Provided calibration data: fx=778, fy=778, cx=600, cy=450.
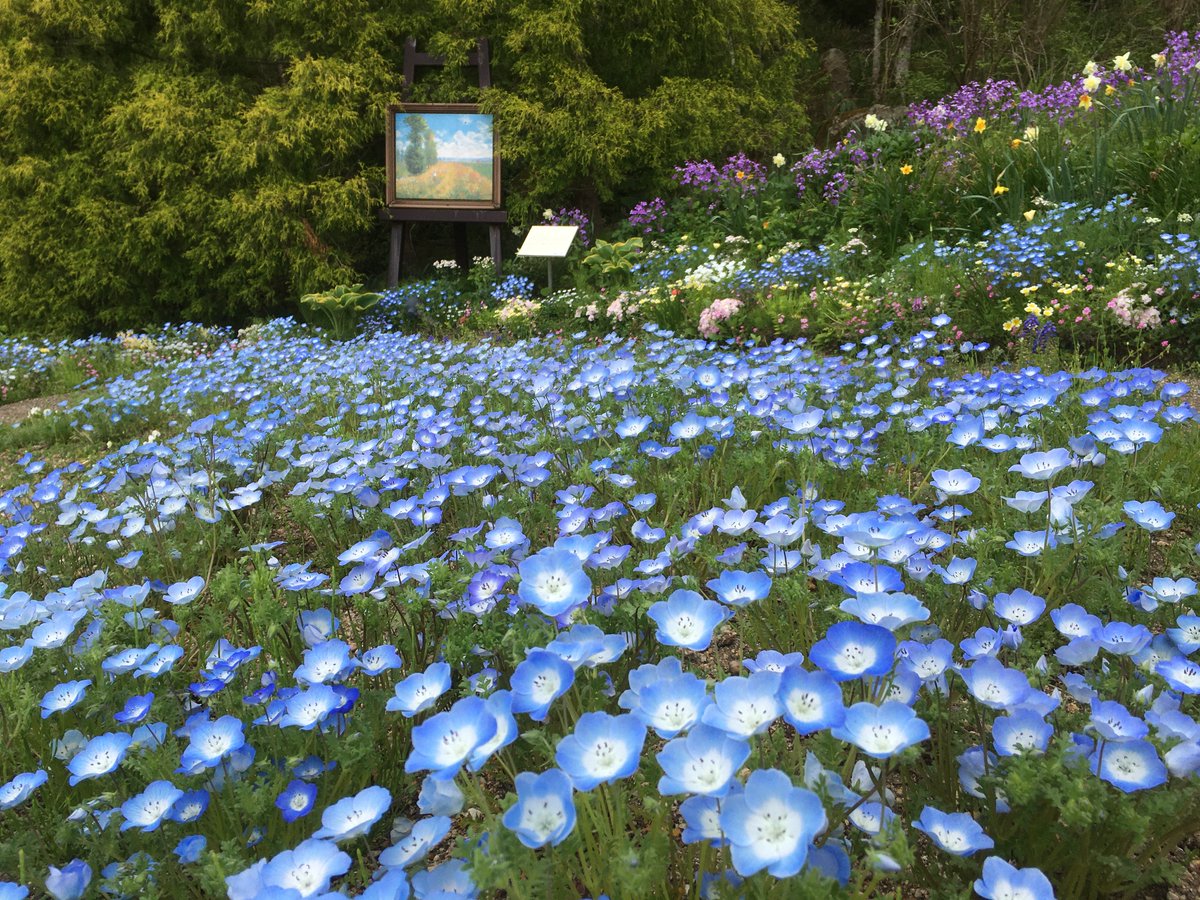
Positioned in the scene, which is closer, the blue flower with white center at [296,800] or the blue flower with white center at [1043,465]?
the blue flower with white center at [296,800]

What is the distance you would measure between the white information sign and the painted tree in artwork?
2141 millimetres

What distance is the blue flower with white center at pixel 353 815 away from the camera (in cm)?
99

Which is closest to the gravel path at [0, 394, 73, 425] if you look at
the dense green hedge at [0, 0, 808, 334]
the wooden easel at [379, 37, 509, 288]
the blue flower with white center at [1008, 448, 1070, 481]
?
the dense green hedge at [0, 0, 808, 334]

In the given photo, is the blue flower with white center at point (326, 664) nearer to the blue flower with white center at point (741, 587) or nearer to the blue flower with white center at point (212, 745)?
the blue flower with white center at point (212, 745)

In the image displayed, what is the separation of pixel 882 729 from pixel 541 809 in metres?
0.39

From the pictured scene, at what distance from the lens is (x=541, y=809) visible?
0.84 metres

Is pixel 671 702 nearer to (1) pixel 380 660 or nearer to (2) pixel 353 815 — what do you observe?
(2) pixel 353 815

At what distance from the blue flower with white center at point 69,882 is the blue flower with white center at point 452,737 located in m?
0.58

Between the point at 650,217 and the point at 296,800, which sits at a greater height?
the point at 650,217

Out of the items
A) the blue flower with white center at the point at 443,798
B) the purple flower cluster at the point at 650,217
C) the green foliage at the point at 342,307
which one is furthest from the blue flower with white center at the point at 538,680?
the purple flower cluster at the point at 650,217

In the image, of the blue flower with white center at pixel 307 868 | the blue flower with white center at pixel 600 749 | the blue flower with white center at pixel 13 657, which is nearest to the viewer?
the blue flower with white center at pixel 600 749

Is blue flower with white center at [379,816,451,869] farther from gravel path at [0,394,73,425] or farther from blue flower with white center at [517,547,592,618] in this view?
gravel path at [0,394,73,425]

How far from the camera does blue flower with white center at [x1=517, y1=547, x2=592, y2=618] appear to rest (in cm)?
115

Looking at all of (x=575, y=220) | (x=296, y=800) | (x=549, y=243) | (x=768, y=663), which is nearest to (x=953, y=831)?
(x=768, y=663)
